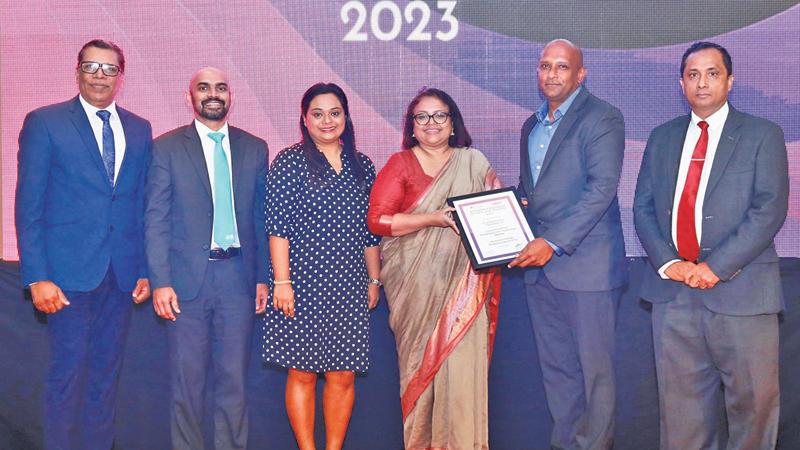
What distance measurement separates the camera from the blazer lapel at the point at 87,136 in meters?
3.46

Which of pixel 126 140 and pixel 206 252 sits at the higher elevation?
pixel 126 140

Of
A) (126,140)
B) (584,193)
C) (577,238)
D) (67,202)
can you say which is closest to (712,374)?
(577,238)

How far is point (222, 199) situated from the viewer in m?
3.54

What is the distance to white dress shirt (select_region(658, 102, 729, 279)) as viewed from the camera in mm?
3287

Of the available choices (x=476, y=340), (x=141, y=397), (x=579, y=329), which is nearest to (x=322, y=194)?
(x=476, y=340)

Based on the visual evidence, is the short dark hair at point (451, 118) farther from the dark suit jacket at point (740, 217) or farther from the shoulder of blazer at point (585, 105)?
the dark suit jacket at point (740, 217)

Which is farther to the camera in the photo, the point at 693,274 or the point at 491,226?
the point at 491,226

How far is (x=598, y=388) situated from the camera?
3557 millimetres

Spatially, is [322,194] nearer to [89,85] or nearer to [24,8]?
[89,85]

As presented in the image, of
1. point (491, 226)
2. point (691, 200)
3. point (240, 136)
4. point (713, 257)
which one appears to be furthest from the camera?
point (240, 136)

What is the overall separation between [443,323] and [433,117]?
809mm

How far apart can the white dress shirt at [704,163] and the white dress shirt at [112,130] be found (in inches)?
84.6

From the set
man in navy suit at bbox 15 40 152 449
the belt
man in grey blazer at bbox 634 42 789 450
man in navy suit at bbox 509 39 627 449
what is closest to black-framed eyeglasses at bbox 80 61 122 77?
man in navy suit at bbox 15 40 152 449

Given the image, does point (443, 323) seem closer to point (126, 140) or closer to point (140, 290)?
point (140, 290)
